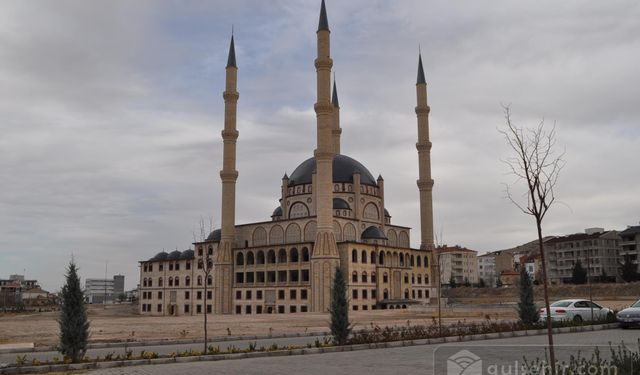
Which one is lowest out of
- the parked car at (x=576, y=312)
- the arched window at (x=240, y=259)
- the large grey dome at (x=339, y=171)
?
the parked car at (x=576, y=312)

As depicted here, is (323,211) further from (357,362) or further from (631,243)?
(631,243)

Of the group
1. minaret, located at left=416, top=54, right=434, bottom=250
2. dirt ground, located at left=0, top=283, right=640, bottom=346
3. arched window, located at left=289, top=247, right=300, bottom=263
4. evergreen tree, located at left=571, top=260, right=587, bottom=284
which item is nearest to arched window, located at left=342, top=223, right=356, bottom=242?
arched window, located at left=289, top=247, right=300, bottom=263

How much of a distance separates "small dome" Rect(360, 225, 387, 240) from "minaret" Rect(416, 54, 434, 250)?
6.51 metres

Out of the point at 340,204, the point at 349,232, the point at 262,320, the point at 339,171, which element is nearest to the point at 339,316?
the point at 262,320

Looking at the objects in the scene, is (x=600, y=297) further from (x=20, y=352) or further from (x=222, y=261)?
(x=20, y=352)

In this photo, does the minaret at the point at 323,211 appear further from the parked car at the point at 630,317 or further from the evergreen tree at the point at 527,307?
the parked car at the point at 630,317

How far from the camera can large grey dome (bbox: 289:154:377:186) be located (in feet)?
256

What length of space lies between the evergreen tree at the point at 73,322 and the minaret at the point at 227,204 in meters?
54.7

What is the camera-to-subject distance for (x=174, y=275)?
270 feet

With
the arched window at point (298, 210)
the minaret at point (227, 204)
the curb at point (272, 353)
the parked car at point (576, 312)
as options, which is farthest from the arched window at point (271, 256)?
the curb at point (272, 353)

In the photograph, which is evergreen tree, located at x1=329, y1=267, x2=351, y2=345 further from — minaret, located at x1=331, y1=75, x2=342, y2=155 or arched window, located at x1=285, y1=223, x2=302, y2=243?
minaret, located at x1=331, y1=75, x2=342, y2=155

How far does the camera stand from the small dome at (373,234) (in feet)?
234

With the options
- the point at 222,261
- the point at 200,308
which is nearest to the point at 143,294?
the point at 200,308

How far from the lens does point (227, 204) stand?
232 ft
